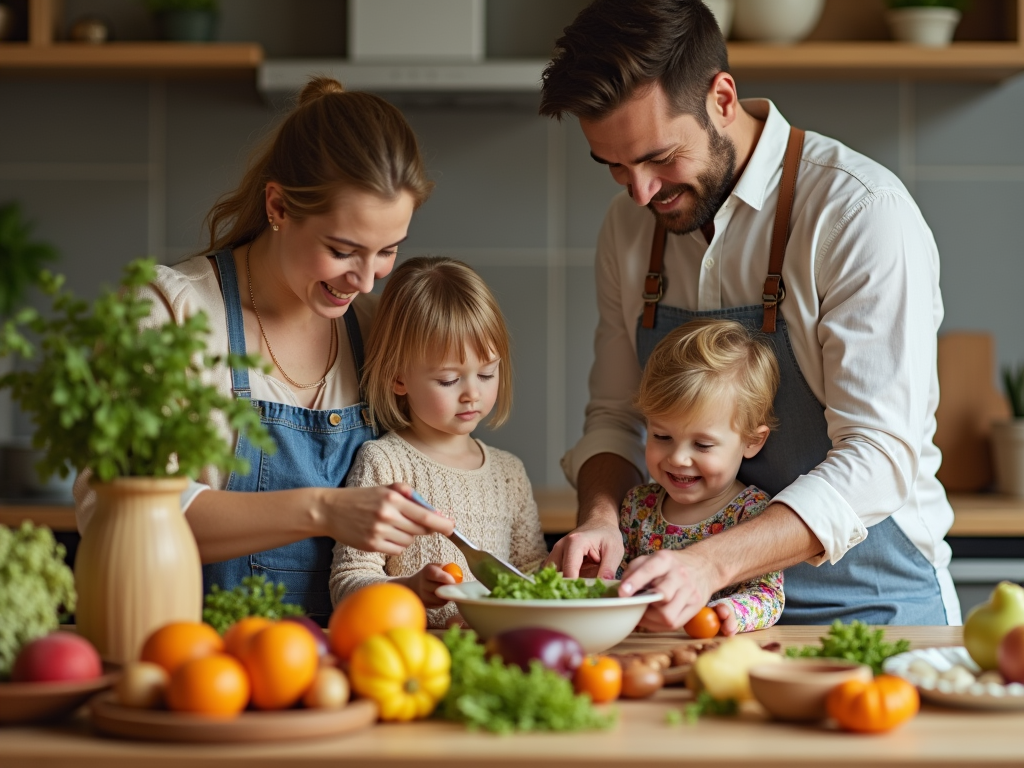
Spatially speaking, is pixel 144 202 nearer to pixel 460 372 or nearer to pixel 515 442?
pixel 515 442

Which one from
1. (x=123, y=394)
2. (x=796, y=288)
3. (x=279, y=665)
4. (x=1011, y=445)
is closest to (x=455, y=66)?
(x=796, y=288)

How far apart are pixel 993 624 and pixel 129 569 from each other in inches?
33.3

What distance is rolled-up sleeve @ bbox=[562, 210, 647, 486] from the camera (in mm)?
2066

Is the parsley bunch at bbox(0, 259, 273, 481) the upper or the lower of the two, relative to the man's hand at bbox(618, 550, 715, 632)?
upper

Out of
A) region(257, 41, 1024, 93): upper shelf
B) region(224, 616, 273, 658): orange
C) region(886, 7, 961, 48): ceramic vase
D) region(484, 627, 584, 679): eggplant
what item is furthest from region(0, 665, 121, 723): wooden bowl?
region(886, 7, 961, 48): ceramic vase

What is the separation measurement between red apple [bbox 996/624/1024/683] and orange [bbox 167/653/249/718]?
27.5 inches

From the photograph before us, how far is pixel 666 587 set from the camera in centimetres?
133

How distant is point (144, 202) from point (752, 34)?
1.73 metres

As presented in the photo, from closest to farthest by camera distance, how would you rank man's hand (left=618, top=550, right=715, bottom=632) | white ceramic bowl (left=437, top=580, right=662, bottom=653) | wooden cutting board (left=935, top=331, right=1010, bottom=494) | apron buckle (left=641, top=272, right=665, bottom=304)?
white ceramic bowl (left=437, top=580, right=662, bottom=653), man's hand (left=618, top=550, right=715, bottom=632), apron buckle (left=641, top=272, right=665, bottom=304), wooden cutting board (left=935, top=331, right=1010, bottom=494)

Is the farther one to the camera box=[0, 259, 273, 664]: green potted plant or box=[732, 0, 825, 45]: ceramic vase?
box=[732, 0, 825, 45]: ceramic vase

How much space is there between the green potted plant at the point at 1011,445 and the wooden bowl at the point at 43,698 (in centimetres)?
251

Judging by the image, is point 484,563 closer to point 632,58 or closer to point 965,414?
point 632,58

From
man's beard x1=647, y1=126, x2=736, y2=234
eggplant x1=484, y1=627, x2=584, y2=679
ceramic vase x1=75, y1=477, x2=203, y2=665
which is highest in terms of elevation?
man's beard x1=647, y1=126, x2=736, y2=234

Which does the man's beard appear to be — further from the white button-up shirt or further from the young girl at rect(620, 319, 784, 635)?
the young girl at rect(620, 319, 784, 635)
